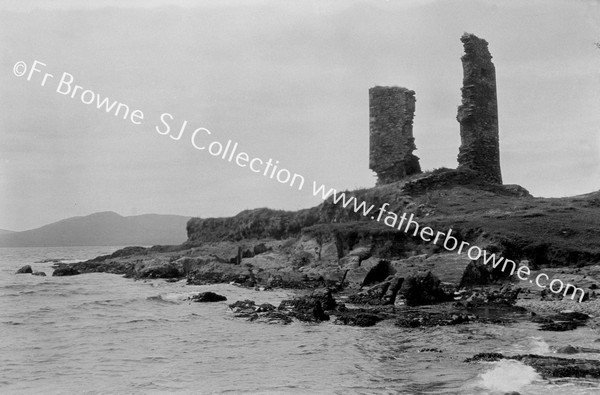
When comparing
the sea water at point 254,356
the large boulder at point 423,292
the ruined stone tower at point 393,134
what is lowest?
the sea water at point 254,356

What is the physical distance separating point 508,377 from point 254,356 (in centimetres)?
567

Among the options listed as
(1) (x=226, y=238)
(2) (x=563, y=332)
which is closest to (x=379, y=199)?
(1) (x=226, y=238)

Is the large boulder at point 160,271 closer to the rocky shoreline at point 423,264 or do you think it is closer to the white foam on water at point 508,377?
the rocky shoreline at point 423,264

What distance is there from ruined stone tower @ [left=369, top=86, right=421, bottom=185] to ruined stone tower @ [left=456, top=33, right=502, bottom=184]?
352 cm

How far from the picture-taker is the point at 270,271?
3297cm

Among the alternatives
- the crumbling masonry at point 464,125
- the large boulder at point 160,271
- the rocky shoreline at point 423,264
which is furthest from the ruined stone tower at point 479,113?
the large boulder at point 160,271

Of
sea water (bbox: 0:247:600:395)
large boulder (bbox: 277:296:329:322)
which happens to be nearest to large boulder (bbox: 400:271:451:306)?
large boulder (bbox: 277:296:329:322)

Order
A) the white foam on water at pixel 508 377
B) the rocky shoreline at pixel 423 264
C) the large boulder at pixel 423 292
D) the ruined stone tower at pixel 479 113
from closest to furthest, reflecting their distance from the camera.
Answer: the white foam on water at pixel 508 377
the rocky shoreline at pixel 423 264
the large boulder at pixel 423 292
the ruined stone tower at pixel 479 113

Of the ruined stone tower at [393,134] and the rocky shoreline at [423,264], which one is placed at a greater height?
the ruined stone tower at [393,134]

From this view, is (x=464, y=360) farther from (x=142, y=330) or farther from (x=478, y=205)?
(x=478, y=205)

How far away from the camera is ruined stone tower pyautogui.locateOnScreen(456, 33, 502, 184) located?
38.9 m

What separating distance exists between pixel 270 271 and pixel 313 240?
3.22 meters

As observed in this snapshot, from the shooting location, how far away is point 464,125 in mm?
39500

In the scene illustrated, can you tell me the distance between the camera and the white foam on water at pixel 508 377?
10.2 meters
